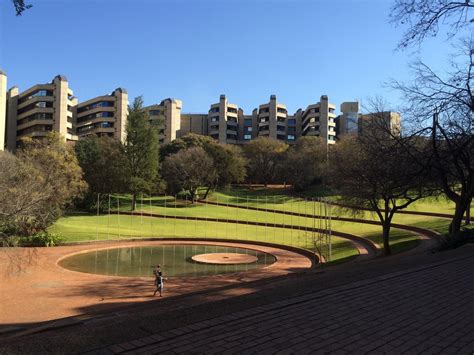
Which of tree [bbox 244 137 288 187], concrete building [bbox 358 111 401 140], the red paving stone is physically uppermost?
tree [bbox 244 137 288 187]

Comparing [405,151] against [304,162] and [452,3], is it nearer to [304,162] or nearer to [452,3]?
[452,3]

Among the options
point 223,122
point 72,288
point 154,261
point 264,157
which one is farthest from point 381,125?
point 223,122

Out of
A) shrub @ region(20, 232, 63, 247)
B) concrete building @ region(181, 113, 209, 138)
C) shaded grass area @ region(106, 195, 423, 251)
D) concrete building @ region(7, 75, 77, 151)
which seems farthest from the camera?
concrete building @ region(181, 113, 209, 138)

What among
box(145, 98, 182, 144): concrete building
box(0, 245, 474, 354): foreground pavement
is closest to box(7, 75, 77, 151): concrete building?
box(145, 98, 182, 144): concrete building

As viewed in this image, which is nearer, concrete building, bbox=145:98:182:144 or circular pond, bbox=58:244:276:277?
circular pond, bbox=58:244:276:277

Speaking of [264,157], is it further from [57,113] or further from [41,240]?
[41,240]

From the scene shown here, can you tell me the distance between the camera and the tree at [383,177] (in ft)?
61.8

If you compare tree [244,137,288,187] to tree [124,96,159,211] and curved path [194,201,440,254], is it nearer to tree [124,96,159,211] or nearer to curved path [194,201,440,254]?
curved path [194,201,440,254]

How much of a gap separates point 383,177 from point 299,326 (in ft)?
57.8

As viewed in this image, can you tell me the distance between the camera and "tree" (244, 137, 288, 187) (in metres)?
85.6

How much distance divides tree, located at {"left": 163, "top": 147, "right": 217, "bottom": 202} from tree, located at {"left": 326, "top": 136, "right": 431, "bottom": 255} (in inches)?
1429

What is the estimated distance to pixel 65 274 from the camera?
22.2 m

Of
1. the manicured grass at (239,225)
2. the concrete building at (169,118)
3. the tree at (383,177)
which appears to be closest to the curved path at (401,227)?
the manicured grass at (239,225)

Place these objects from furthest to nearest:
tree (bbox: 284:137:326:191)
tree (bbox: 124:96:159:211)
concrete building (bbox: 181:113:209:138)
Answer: concrete building (bbox: 181:113:209:138) < tree (bbox: 284:137:326:191) < tree (bbox: 124:96:159:211)
